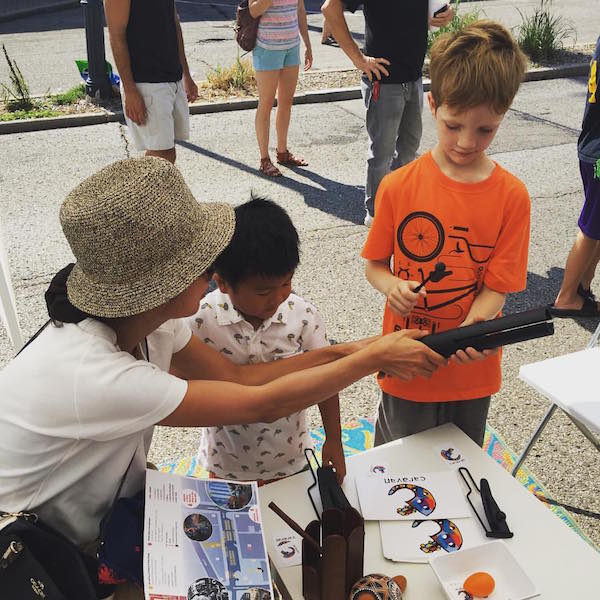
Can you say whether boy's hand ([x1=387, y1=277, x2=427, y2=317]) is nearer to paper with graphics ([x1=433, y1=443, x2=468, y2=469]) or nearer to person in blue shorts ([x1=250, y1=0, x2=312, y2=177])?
paper with graphics ([x1=433, y1=443, x2=468, y2=469])

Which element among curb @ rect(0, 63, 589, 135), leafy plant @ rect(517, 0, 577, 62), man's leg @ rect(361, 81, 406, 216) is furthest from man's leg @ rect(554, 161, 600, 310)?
leafy plant @ rect(517, 0, 577, 62)

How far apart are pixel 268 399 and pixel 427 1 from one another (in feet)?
10.9

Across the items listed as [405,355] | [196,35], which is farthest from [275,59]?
[196,35]

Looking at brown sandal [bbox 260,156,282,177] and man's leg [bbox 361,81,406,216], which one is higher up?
man's leg [bbox 361,81,406,216]

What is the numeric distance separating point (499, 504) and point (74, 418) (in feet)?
3.49

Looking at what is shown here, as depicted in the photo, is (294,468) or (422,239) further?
(294,468)

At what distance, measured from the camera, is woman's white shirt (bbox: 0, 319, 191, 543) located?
53.3 inches

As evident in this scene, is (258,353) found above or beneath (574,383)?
above

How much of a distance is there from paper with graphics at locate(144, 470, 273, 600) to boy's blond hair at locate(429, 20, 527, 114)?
1165mm

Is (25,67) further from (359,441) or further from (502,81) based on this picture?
(502,81)

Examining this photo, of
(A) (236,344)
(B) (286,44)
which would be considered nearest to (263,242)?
(A) (236,344)

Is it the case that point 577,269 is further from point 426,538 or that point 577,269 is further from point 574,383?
point 426,538

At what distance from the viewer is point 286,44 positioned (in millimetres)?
5133

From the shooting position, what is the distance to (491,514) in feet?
5.27
